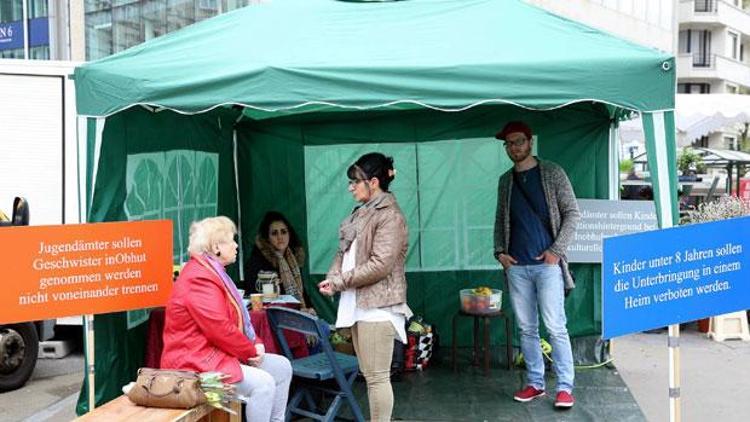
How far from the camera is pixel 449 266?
7.19 m

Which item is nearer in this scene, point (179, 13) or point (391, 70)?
point (391, 70)

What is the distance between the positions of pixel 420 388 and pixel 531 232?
5.19 ft

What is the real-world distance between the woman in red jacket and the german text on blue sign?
5.86 feet

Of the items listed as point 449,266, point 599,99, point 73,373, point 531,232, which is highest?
point 599,99

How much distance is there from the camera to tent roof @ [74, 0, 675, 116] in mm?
4207

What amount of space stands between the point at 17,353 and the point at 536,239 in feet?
13.7

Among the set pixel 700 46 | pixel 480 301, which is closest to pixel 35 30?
pixel 480 301

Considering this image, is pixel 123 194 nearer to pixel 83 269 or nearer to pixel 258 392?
pixel 83 269

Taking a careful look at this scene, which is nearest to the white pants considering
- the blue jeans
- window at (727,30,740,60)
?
the blue jeans

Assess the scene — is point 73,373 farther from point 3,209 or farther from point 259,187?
point 259,187

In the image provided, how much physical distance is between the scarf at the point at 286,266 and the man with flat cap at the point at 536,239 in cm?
157

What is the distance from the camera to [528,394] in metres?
5.61

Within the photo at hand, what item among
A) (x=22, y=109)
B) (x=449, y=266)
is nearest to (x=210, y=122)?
(x=22, y=109)

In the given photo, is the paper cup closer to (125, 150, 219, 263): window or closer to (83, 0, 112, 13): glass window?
(125, 150, 219, 263): window
